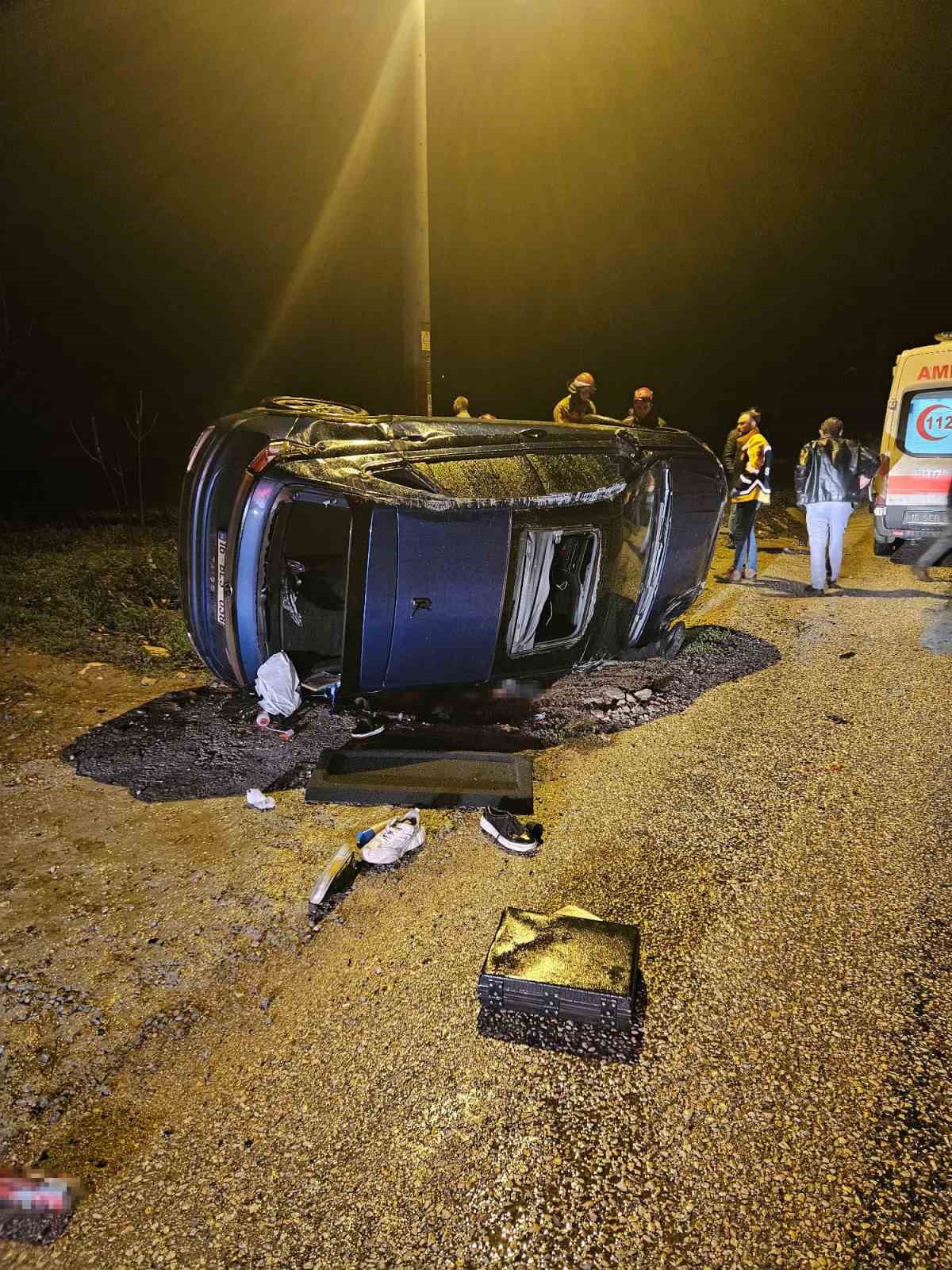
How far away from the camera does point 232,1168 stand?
1.99 m

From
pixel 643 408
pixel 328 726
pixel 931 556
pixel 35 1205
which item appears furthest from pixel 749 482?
pixel 35 1205

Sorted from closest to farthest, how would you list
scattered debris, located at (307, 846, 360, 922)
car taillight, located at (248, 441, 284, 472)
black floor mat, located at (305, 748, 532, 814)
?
scattered debris, located at (307, 846, 360, 922)
black floor mat, located at (305, 748, 532, 814)
car taillight, located at (248, 441, 284, 472)

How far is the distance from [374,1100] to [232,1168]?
410 millimetres

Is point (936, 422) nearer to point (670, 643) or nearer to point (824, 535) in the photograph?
point (824, 535)

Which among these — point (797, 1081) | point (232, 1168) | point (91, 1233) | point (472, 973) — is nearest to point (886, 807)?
point (797, 1081)

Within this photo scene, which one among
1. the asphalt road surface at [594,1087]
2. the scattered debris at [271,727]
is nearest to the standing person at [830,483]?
the asphalt road surface at [594,1087]

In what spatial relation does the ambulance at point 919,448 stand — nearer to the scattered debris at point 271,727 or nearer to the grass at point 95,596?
the scattered debris at point 271,727

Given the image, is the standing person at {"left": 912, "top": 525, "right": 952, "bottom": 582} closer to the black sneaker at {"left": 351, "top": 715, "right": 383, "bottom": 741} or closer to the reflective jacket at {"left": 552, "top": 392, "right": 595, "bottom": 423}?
the reflective jacket at {"left": 552, "top": 392, "right": 595, "bottom": 423}

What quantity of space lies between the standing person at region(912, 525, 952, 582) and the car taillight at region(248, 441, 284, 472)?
24.3 feet

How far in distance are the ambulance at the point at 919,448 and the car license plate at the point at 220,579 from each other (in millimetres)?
7156

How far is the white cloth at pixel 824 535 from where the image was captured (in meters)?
7.37

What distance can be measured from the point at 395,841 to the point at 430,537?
168 cm

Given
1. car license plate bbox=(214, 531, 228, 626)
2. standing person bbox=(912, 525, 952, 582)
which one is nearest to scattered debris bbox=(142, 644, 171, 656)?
car license plate bbox=(214, 531, 228, 626)

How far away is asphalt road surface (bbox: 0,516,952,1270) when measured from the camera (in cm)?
183
